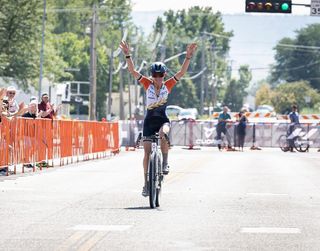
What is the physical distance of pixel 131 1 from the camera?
12888 cm

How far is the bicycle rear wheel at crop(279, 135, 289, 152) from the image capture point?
4806 cm

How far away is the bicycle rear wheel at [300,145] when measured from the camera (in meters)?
48.1

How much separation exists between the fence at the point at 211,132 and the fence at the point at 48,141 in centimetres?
1498

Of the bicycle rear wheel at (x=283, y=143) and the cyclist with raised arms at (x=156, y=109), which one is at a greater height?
the cyclist with raised arms at (x=156, y=109)

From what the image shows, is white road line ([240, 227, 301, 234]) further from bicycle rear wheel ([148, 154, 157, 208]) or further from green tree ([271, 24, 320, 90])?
green tree ([271, 24, 320, 90])

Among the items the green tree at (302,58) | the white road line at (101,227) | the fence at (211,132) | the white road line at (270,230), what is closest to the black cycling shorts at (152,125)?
the white road line at (101,227)

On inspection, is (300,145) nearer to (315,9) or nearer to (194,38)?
(315,9)

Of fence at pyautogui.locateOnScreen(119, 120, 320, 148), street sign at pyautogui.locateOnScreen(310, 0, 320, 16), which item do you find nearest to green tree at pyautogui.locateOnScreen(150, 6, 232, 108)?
fence at pyautogui.locateOnScreen(119, 120, 320, 148)

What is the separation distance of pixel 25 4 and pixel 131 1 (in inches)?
2616

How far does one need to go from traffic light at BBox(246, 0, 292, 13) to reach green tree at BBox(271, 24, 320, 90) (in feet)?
361

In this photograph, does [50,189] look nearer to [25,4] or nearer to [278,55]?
[25,4]

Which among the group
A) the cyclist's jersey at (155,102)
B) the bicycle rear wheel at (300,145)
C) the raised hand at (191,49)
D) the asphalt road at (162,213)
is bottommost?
Result: the bicycle rear wheel at (300,145)

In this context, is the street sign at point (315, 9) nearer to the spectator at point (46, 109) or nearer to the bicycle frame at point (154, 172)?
the spectator at point (46, 109)

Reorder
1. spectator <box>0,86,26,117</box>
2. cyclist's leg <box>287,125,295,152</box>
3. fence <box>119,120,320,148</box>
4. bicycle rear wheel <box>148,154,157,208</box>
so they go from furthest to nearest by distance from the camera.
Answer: fence <box>119,120,320,148</box>
cyclist's leg <box>287,125,295,152</box>
spectator <box>0,86,26,117</box>
bicycle rear wheel <box>148,154,157,208</box>
